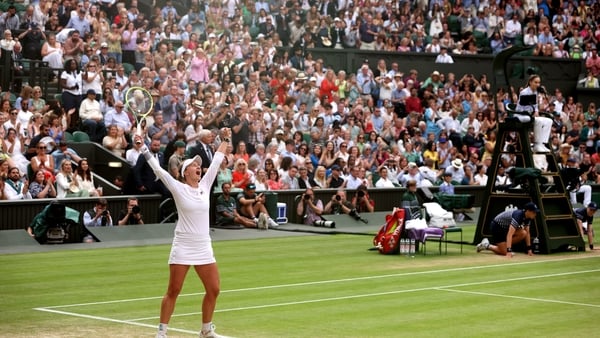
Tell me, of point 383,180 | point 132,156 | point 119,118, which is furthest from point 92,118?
point 383,180

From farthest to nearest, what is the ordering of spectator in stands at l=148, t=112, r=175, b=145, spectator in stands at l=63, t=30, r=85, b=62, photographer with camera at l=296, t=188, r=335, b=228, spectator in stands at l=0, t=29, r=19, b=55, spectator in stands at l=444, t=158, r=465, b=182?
1. spectator in stands at l=444, t=158, r=465, b=182
2. spectator in stands at l=63, t=30, r=85, b=62
3. spectator in stands at l=0, t=29, r=19, b=55
4. spectator in stands at l=148, t=112, r=175, b=145
5. photographer with camera at l=296, t=188, r=335, b=228

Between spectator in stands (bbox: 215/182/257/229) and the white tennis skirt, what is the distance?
1367cm

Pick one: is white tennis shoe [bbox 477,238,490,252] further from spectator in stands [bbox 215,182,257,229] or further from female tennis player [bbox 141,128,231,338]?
female tennis player [bbox 141,128,231,338]

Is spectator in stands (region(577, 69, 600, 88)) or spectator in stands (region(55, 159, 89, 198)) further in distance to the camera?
spectator in stands (region(577, 69, 600, 88))

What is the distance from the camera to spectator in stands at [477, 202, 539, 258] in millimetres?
21406

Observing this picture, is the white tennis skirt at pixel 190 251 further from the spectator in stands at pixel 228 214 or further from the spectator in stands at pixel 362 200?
the spectator in stands at pixel 362 200

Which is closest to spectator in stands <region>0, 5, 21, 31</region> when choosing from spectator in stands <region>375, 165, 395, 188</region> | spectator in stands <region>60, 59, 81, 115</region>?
spectator in stands <region>60, 59, 81, 115</region>

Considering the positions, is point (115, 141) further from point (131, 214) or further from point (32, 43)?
point (32, 43)

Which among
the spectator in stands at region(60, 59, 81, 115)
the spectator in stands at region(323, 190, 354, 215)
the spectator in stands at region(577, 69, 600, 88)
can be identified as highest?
the spectator in stands at region(577, 69, 600, 88)

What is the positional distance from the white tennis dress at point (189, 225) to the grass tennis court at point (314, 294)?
1430mm

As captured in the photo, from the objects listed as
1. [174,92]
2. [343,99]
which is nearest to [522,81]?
[343,99]

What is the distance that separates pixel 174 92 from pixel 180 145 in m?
4.13

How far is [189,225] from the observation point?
39.0 feet

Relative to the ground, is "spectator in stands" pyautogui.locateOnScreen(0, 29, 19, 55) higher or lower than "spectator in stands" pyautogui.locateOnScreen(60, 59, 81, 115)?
higher
